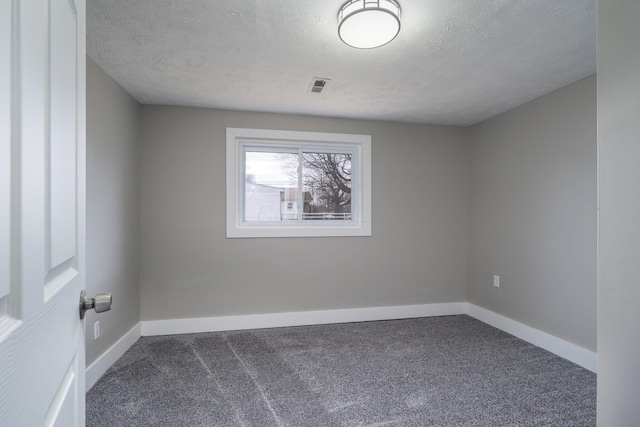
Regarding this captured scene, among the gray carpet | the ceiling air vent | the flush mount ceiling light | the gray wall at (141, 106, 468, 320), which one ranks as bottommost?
the gray carpet

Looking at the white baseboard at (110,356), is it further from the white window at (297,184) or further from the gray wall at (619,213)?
the gray wall at (619,213)

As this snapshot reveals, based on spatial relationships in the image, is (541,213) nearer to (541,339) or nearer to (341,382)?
(541,339)

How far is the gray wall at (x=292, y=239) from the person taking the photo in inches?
127

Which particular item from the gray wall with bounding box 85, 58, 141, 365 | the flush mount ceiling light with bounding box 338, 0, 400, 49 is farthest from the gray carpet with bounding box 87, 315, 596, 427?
the flush mount ceiling light with bounding box 338, 0, 400, 49

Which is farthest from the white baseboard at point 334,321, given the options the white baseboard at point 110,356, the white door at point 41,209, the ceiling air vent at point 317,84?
the ceiling air vent at point 317,84

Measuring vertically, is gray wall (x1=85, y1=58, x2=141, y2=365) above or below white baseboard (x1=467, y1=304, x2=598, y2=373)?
above

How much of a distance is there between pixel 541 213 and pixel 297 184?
230 centimetres

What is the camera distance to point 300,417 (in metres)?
1.93

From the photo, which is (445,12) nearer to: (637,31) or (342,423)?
(637,31)

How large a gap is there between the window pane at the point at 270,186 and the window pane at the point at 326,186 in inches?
5.2

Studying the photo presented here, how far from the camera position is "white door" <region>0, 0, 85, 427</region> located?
17.3 inches

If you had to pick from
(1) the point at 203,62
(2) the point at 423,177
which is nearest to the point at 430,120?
(2) the point at 423,177

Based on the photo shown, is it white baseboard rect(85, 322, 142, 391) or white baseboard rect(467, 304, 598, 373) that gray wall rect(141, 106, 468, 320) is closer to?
white baseboard rect(85, 322, 142, 391)

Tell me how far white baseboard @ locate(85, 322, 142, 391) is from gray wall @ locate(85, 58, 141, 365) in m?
0.04
